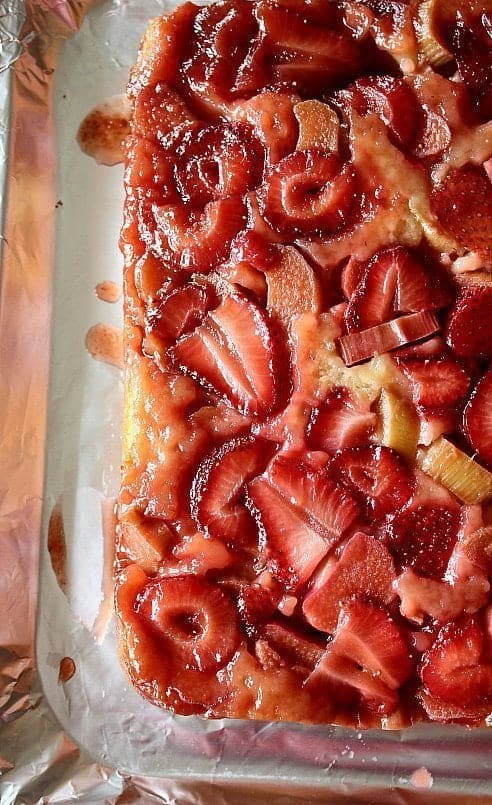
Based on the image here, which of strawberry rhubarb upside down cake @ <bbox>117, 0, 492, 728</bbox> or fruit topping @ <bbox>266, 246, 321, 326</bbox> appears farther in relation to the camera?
fruit topping @ <bbox>266, 246, 321, 326</bbox>

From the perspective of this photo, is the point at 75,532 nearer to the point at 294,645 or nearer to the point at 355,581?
the point at 294,645

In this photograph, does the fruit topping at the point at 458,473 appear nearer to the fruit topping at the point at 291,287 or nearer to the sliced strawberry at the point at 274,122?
the fruit topping at the point at 291,287

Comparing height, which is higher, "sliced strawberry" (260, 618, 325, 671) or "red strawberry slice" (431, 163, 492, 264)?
"red strawberry slice" (431, 163, 492, 264)

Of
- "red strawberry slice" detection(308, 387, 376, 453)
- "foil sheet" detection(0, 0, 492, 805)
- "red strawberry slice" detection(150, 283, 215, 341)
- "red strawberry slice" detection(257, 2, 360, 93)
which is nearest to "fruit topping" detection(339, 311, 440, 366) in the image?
"red strawberry slice" detection(308, 387, 376, 453)

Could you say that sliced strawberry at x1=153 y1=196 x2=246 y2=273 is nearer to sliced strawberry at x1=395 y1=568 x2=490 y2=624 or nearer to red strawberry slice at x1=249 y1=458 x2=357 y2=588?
red strawberry slice at x1=249 y1=458 x2=357 y2=588

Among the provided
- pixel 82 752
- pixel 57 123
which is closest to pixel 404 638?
pixel 82 752
